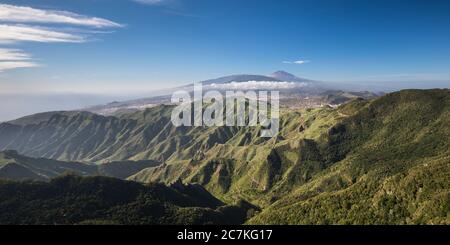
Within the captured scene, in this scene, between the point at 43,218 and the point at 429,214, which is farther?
the point at 43,218
